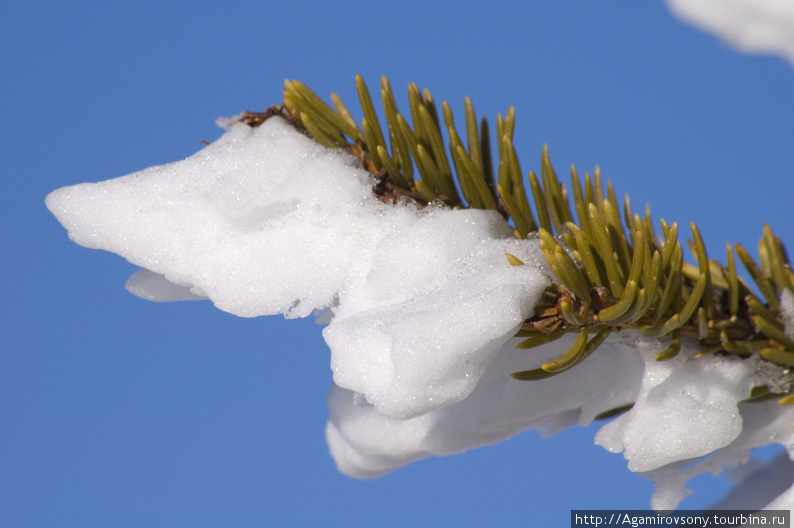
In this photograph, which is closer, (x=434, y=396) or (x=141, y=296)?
(x=434, y=396)

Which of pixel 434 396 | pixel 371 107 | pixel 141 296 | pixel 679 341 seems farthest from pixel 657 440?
pixel 141 296

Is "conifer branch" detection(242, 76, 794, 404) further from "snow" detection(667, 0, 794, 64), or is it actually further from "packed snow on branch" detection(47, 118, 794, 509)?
"snow" detection(667, 0, 794, 64)

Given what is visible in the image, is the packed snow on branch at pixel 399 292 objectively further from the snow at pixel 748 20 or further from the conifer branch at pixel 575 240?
the snow at pixel 748 20

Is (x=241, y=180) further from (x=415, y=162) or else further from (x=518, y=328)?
(x=518, y=328)

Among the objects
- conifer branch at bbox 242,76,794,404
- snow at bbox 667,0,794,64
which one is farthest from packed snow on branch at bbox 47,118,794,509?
snow at bbox 667,0,794,64

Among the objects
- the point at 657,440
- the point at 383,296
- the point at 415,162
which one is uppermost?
the point at 415,162

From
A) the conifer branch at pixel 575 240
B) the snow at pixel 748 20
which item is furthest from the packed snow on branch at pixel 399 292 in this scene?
the snow at pixel 748 20
